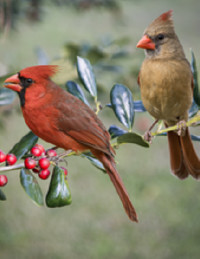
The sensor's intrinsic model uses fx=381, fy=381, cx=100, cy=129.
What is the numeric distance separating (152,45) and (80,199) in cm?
320

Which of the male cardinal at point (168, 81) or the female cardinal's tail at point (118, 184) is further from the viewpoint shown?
the male cardinal at point (168, 81)

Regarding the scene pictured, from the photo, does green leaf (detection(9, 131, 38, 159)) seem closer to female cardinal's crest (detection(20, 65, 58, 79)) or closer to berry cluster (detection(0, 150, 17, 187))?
berry cluster (detection(0, 150, 17, 187))

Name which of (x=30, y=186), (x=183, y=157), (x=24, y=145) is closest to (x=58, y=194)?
(x=30, y=186)

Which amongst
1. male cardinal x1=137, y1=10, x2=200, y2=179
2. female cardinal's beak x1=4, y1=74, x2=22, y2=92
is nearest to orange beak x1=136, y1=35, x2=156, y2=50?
male cardinal x1=137, y1=10, x2=200, y2=179

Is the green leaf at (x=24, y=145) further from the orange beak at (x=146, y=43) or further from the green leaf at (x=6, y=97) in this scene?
the orange beak at (x=146, y=43)

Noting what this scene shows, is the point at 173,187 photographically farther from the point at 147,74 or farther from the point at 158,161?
the point at 147,74

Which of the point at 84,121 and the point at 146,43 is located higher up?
the point at 146,43

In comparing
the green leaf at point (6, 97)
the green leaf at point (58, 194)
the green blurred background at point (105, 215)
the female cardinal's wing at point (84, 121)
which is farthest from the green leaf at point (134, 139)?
the green blurred background at point (105, 215)

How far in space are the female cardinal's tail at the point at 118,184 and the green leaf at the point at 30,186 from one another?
12 centimetres

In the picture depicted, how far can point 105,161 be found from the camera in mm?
643

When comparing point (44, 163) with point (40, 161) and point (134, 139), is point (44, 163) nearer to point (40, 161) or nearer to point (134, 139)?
point (40, 161)

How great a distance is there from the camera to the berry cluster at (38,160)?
66 centimetres

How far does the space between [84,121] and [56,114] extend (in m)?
0.06

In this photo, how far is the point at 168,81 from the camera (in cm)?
74
